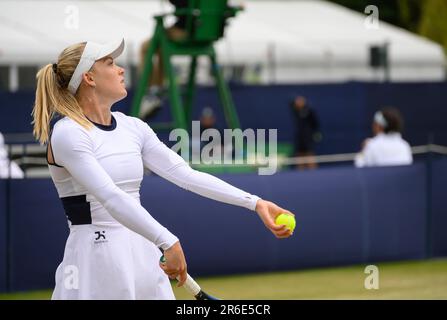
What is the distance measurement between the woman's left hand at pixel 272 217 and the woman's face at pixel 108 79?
782mm

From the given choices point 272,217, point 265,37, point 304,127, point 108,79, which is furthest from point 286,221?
point 265,37

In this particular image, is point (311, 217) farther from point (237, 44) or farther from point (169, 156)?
point (237, 44)

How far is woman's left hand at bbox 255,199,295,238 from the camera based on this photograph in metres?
5.10

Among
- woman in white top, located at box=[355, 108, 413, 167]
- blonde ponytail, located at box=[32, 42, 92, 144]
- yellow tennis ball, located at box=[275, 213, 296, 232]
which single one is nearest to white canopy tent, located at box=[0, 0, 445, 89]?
woman in white top, located at box=[355, 108, 413, 167]

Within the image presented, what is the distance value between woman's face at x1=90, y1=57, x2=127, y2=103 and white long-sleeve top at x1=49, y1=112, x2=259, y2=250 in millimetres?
126

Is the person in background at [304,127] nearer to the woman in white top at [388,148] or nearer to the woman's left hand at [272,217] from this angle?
the woman in white top at [388,148]

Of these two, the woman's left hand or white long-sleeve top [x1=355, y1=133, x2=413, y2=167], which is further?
Answer: white long-sleeve top [x1=355, y1=133, x2=413, y2=167]

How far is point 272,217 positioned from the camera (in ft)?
17.0

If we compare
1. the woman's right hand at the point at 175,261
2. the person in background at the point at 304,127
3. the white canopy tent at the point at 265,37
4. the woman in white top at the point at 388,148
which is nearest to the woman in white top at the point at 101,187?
the woman's right hand at the point at 175,261

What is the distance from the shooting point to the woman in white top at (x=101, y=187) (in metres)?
4.81

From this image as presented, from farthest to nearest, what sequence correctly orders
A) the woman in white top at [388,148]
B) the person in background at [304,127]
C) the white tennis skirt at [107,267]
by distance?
the person in background at [304,127], the woman in white top at [388,148], the white tennis skirt at [107,267]

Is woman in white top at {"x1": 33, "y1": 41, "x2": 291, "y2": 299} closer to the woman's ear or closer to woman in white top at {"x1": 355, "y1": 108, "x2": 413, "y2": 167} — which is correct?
the woman's ear

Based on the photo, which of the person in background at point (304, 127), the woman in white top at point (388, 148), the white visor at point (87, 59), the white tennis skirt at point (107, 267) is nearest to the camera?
the white tennis skirt at point (107, 267)

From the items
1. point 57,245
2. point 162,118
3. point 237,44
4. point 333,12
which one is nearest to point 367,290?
point 57,245
